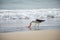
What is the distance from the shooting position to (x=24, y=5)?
211 centimetres

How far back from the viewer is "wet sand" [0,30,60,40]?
82.2 inches

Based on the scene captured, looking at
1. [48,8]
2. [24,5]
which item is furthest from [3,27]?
[48,8]

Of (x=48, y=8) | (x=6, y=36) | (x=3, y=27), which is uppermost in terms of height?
(x=48, y=8)

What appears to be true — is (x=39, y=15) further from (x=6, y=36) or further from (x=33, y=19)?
(x=6, y=36)

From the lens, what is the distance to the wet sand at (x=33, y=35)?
82.2 inches

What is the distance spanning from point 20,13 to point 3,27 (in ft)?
1.33

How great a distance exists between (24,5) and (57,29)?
2.51ft

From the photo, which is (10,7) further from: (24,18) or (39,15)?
(39,15)

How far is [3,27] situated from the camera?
2.10 m

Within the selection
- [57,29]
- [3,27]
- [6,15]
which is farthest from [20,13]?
[57,29]

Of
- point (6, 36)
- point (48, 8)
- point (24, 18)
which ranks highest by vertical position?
point (48, 8)

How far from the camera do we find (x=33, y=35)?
Result: 2.13 m

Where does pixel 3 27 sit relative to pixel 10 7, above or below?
below

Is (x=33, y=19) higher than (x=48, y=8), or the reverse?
(x=48, y=8)
